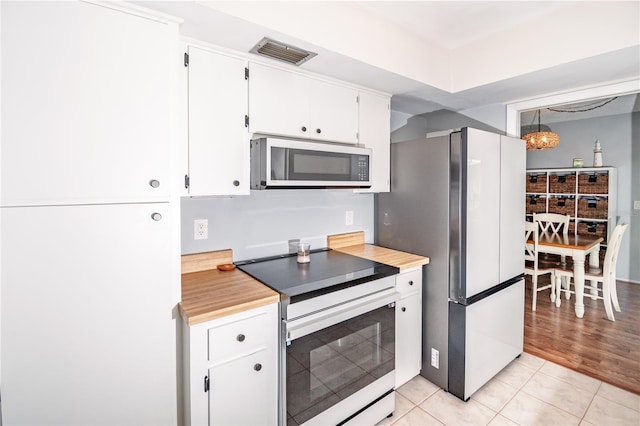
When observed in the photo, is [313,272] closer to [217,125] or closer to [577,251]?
[217,125]

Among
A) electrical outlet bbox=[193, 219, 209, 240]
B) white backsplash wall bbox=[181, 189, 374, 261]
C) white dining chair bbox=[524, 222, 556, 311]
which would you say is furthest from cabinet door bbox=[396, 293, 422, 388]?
white dining chair bbox=[524, 222, 556, 311]

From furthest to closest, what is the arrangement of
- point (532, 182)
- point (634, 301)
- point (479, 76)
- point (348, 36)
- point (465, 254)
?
1. point (532, 182)
2. point (634, 301)
3. point (479, 76)
4. point (465, 254)
5. point (348, 36)

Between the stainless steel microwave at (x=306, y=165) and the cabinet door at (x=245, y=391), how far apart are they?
2.91 ft

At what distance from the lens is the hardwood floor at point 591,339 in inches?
95.8

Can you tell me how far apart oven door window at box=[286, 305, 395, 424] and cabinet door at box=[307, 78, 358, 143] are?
1153 mm

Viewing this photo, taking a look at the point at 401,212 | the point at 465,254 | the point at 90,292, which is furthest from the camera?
the point at 401,212

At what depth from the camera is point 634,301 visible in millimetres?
3826

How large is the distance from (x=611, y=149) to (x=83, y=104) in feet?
20.4

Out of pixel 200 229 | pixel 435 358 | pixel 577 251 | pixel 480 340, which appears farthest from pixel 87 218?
pixel 577 251

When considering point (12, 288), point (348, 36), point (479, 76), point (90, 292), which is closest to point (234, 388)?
point (90, 292)

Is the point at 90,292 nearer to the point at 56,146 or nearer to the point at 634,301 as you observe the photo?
the point at 56,146

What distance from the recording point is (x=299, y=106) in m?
2.01

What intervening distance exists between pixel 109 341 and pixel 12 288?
1.21 ft

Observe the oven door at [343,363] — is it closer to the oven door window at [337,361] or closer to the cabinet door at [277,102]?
the oven door window at [337,361]
